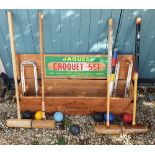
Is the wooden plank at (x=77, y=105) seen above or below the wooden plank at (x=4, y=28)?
below

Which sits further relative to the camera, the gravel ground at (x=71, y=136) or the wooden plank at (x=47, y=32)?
the gravel ground at (x=71, y=136)

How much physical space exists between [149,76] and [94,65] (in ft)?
3.35

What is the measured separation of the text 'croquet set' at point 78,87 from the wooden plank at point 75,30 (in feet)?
0.41

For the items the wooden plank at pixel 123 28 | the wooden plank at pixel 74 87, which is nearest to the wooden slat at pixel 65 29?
the wooden plank at pixel 74 87

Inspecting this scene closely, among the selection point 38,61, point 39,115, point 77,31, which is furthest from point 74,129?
point 77,31

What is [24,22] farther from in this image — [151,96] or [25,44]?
[151,96]

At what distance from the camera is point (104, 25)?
316cm

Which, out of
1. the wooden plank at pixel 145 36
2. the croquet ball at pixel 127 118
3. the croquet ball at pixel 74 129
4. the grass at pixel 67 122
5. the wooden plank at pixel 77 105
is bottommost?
the croquet ball at pixel 74 129

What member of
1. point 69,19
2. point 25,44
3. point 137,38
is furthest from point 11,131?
point 137,38

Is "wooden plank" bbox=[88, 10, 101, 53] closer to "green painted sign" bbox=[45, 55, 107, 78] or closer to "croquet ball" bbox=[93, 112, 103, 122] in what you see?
"green painted sign" bbox=[45, 55, 107, 78]

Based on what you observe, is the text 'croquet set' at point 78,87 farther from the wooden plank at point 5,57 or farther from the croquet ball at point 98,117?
the wooden plank at point 5,57

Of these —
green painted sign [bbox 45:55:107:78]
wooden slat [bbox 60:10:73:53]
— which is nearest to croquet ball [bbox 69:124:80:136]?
green painted sign [bbox 45:55:107:78]

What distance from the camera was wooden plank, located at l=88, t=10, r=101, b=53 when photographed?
304 centimetres

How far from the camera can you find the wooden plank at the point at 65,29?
3.04m
